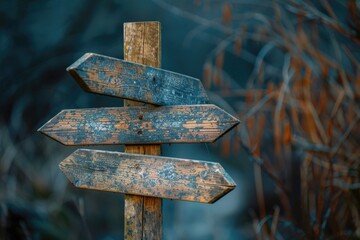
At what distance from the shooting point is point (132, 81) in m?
2.19

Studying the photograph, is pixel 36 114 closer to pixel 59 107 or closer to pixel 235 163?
pixel 59 107

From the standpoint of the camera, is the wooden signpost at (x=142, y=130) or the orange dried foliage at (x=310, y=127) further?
the orange dried foliage at (x=310, y=127)

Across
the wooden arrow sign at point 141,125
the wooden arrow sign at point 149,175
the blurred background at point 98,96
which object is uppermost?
the wooden arrow sign at point 141,125

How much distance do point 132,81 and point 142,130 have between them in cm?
18

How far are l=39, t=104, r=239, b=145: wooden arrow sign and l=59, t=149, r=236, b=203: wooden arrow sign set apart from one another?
64 mm

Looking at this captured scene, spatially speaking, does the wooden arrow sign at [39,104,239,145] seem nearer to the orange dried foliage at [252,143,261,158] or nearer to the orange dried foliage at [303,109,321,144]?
the orange dried foliage at [252,143,261,158]

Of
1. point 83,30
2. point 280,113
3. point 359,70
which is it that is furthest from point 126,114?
point 83,30

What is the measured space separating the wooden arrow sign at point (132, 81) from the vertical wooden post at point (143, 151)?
0.31 ft

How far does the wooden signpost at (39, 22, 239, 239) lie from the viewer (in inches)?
83.4

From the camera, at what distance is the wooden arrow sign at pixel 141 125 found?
2.14 meters

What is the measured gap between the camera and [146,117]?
225cm

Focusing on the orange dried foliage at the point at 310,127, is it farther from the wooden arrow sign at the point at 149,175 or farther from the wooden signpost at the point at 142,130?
the wooden arrow sign at the point at 149,175

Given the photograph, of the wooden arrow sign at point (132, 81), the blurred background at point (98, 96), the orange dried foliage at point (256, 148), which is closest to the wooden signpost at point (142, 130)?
the wooden arrow sign at point (132, 81)

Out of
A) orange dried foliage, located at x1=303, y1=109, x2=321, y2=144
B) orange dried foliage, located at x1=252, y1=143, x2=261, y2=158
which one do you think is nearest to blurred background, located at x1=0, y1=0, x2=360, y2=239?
orange dried foliage, located at x1=303, y1=109, x2=321, y2=144
